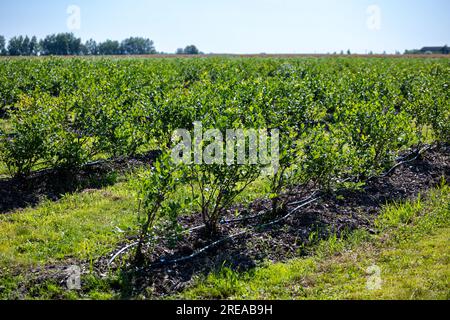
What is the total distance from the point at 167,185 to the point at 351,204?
3504 mm

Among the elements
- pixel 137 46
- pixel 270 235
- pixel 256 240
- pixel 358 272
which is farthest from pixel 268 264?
pixel 137 46

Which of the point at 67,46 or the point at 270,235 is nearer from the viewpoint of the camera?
the point at 270,235

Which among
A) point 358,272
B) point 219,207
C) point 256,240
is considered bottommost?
point 358,272

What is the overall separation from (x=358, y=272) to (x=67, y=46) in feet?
290

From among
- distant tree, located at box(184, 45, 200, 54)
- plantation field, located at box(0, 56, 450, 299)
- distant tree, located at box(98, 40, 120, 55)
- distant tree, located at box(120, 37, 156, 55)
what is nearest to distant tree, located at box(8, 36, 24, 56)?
distant tree, located at box(98, 40, 120, 55)

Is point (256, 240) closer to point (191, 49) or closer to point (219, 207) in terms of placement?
point (219, 207)

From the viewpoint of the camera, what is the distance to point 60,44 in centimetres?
8538

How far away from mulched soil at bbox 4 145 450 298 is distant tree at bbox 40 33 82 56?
3364 inches

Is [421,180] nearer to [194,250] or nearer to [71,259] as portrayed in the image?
[194,250]

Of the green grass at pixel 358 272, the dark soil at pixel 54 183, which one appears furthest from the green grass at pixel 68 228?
the green grass at pixel 358 272

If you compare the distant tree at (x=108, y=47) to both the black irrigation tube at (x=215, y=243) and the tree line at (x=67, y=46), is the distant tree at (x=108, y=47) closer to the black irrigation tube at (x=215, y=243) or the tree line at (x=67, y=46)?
the tree line at (x=67, y=46)

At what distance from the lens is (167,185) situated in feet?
16.3

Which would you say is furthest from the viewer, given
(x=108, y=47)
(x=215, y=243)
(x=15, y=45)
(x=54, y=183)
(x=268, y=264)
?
(x=108, y=47)

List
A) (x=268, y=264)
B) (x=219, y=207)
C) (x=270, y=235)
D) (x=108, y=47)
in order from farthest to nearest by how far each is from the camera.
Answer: (x=108, y=47), (x=219, y=207), (x=270, y=235), (x=268, y=264)
